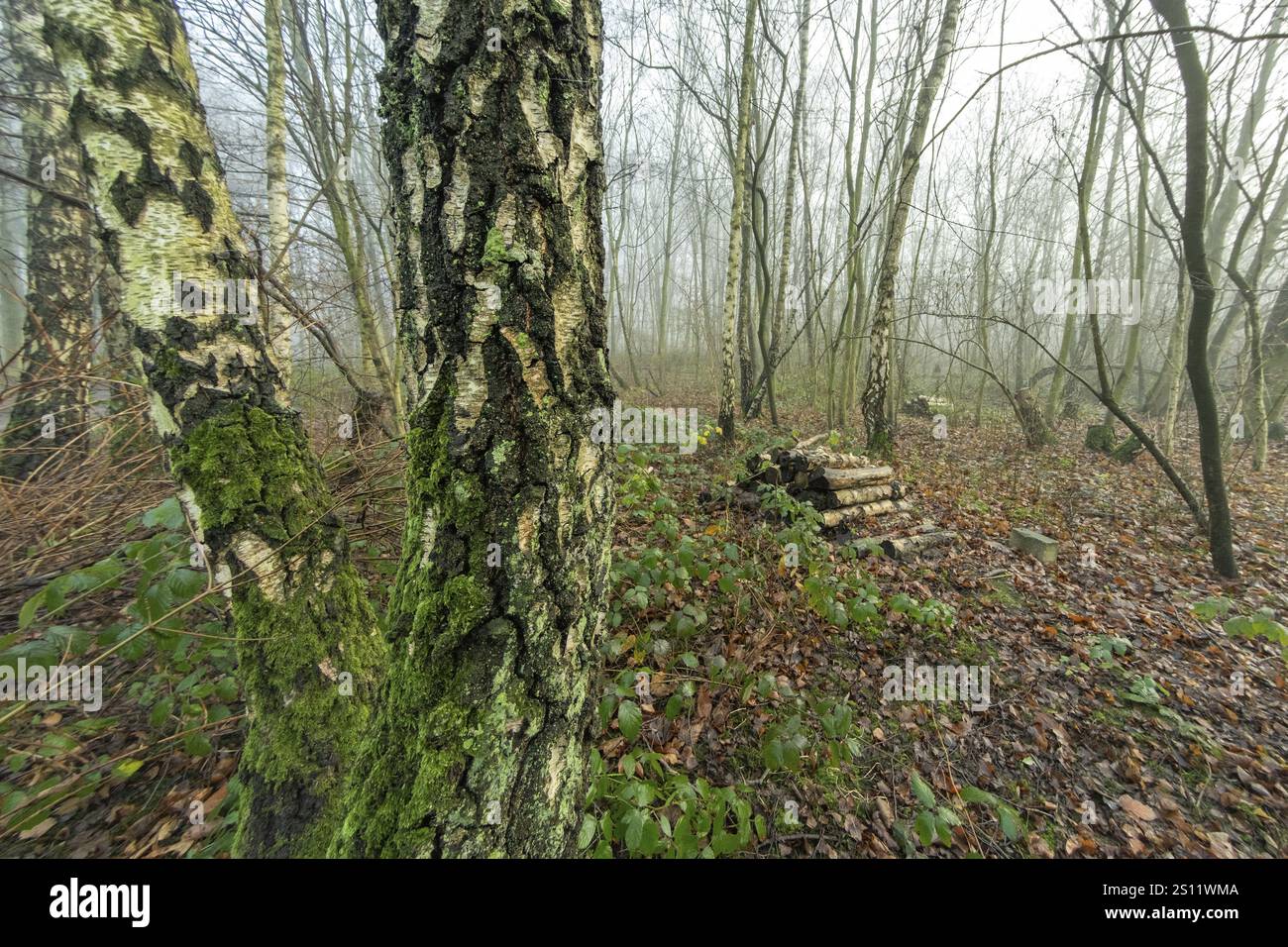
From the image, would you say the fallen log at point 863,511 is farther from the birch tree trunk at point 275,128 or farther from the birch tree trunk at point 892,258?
the birch tree trunk at point 275,128

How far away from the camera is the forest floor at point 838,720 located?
180 cm

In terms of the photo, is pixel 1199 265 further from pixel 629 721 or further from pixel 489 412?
pixel 489 412

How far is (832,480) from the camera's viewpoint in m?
4.78

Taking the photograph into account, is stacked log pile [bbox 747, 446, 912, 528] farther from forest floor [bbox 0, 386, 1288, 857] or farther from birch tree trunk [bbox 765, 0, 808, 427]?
birch tree trunk [bbox 765, 0, 808, 427]
